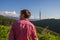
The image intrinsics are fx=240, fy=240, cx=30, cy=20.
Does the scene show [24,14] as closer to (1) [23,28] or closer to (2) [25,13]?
(2) [25,13]

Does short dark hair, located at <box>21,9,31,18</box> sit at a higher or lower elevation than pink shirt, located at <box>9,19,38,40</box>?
higher

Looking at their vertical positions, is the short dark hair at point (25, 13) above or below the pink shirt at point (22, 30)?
above

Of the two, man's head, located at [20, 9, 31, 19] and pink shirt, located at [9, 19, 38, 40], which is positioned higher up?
man's head, located at [20, 9, 31, 19]

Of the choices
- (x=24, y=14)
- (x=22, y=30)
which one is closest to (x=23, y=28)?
(x=22, y=30)

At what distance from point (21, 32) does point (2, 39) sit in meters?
6.42

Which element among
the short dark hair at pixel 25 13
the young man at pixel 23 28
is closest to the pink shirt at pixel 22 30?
the young man at pixel 23 28

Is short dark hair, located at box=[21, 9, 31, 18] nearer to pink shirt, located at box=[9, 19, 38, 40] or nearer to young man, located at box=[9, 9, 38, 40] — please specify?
young man, located at box=[9, 9, 38, 40]

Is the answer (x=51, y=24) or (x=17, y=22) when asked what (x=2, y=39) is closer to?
(x=17, y=22)

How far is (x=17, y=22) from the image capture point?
508 centimetres

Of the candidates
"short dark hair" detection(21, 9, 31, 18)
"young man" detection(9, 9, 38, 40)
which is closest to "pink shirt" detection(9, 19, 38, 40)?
"young man" detection(9, 9, 38, 40)

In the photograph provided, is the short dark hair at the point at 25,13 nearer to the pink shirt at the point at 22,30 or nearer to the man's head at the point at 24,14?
the man's head at the point at 24,14

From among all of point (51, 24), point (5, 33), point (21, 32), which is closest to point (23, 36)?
point (21, 32)

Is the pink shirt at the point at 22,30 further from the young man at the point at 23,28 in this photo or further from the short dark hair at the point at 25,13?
the short dark hair at the point at 25,13

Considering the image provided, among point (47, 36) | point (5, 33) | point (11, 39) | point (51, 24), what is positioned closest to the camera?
point (11, 39)
